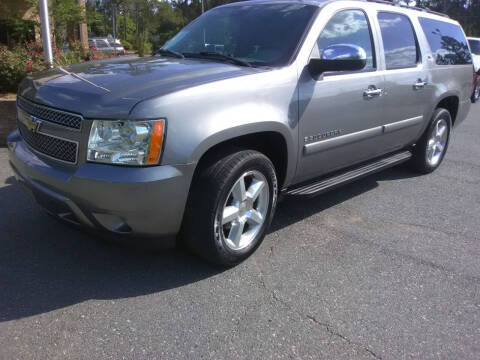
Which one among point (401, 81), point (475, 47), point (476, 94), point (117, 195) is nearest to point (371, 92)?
point (401, 81)

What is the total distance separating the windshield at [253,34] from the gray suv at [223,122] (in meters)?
0.01

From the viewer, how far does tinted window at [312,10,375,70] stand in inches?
141

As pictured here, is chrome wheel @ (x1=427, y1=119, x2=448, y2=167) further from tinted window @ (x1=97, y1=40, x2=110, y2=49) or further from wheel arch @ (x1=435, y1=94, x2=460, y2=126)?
tinted window @ (x1=97, y1=40, x2=110, y2=49)

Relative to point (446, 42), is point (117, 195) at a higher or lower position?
lower

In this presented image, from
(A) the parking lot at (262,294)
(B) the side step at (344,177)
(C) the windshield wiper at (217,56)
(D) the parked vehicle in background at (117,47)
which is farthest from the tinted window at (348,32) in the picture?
(D) the parked vehicle in background at (117,47)

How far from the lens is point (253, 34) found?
3.65 metres

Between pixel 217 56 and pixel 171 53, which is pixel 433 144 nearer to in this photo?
pixel 217 56

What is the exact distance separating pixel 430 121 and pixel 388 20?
4.83 ft

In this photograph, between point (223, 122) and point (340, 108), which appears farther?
point (340, 108)

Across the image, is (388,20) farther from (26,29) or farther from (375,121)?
(26,29)

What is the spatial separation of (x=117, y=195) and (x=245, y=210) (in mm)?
1003

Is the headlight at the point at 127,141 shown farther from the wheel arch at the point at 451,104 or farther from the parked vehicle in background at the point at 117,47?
the parked vehicle in background at the point at 117,47

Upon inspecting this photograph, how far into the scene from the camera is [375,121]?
4.12 m

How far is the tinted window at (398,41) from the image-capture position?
428 cm
